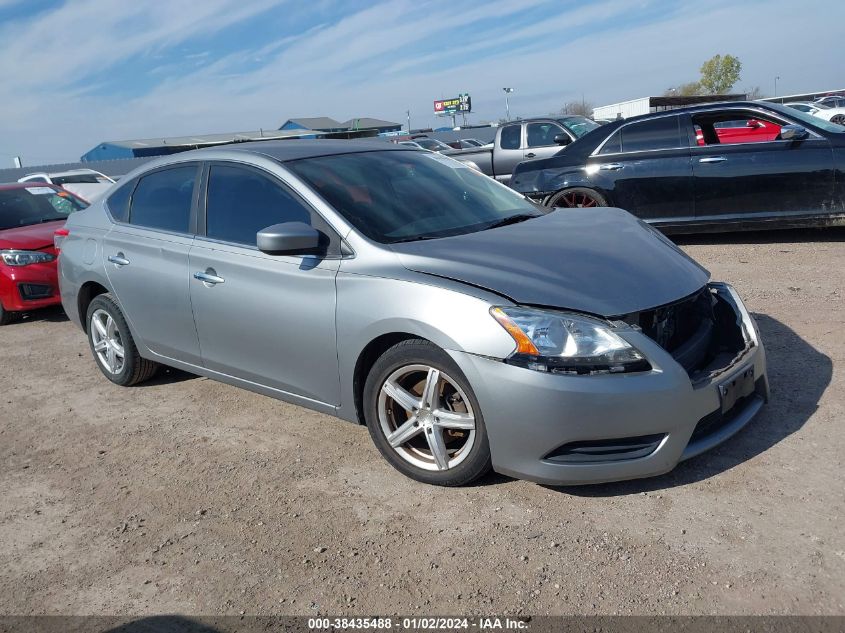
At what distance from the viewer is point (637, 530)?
3.07m

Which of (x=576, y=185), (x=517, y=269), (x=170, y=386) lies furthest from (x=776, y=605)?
(x=576, y=185)

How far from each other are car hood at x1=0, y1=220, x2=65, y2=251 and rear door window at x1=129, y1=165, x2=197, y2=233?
3211 millimetres

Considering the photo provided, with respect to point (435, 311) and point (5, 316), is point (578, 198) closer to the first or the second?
point (435, 311)

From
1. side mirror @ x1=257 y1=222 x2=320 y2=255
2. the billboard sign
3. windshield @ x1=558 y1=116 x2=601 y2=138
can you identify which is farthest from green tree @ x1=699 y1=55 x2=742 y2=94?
side mirror @ x1=257 y1=222 x2=320 y2=255

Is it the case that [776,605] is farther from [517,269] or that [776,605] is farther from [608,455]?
[517,269]

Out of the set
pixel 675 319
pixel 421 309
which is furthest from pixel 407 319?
pixel 675 319

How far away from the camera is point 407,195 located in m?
4.27

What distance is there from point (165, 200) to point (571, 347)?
3008mm

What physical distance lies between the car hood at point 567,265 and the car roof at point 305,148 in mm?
1067

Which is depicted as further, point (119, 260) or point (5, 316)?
point (5, 316)

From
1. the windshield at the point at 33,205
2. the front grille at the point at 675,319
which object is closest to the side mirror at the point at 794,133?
the front grille at the point at 675,319

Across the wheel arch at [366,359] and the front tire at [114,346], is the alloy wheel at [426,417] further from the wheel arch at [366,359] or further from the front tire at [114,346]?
the front tire at [114,346]

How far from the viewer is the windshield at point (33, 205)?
8.62 meters

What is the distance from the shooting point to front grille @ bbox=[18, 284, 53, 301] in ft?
25.3
